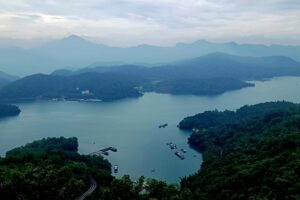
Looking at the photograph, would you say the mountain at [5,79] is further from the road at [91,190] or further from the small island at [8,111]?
the road at [91,190]

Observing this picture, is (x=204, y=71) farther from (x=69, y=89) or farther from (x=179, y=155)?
(x=179, y=155)

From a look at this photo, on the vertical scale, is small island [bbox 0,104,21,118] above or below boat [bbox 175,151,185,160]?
below

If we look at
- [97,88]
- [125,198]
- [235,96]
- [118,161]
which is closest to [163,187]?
[125,198]

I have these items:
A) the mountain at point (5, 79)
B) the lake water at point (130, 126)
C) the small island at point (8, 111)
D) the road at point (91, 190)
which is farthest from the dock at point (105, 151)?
the mountain at point (5, 79)

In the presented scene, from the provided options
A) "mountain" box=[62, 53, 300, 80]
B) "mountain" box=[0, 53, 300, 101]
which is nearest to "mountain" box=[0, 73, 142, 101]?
"mountain" box=[0, 53, 300, 101]

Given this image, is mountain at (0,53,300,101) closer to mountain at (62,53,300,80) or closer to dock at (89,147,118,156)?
mountain at (62,53,300,80)

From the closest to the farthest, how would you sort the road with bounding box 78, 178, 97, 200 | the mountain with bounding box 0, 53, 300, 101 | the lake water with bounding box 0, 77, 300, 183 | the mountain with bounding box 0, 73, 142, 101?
the road with bounding box 78, 178, 97, 200 < the lake water with bounding box 0, 77, 300, 183 < the mountain with bounding box 0, 73, 142, 101 < the mountain with bounding box 0, 53, 300, 101

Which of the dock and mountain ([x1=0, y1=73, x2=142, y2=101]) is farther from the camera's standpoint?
mountain ([x1=0, y1=73, x2=142, y2=101])

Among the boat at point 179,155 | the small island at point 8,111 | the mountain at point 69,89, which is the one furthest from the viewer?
the mountain at point 69,89

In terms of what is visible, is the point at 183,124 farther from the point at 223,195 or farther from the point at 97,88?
the point at 97,88
